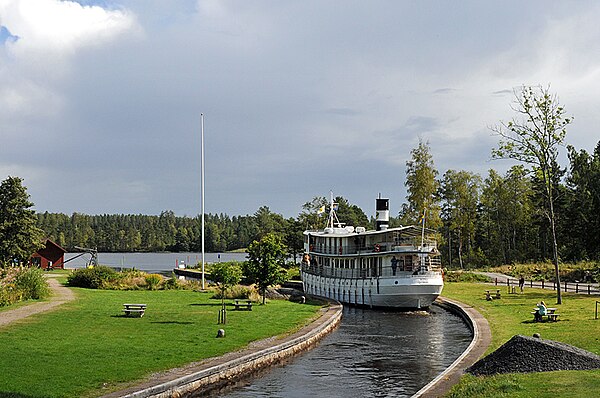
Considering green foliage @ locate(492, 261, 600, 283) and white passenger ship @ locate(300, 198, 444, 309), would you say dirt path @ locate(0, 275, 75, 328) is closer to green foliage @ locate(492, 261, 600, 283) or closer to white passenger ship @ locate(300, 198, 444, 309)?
white passenger ship @ locate(300, 198, 444, 309)

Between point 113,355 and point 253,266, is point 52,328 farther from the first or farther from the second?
point 253,266

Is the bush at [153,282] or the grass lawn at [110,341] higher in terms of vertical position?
the bush at [153,282]

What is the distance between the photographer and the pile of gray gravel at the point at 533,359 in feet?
56.1

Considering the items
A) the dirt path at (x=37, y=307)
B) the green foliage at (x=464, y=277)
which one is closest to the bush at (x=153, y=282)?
the dirt path at (x=37, y=307)

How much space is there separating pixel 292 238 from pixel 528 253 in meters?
34.7

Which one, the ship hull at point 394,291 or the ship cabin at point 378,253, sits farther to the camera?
the ship cabin at point 378,253

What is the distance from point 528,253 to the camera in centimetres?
8844

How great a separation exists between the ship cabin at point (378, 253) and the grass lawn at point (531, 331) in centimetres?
432

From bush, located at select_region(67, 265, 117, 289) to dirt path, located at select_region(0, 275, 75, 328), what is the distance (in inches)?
149

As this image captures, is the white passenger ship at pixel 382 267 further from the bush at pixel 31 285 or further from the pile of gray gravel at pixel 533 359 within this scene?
the pile of gray gravel at pixel 533 359

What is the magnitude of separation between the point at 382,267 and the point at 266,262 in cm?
1147

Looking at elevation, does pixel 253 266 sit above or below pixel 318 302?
above

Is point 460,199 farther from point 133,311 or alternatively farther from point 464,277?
point 133,311

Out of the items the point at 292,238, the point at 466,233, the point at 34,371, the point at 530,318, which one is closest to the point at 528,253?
the point at 466,233
